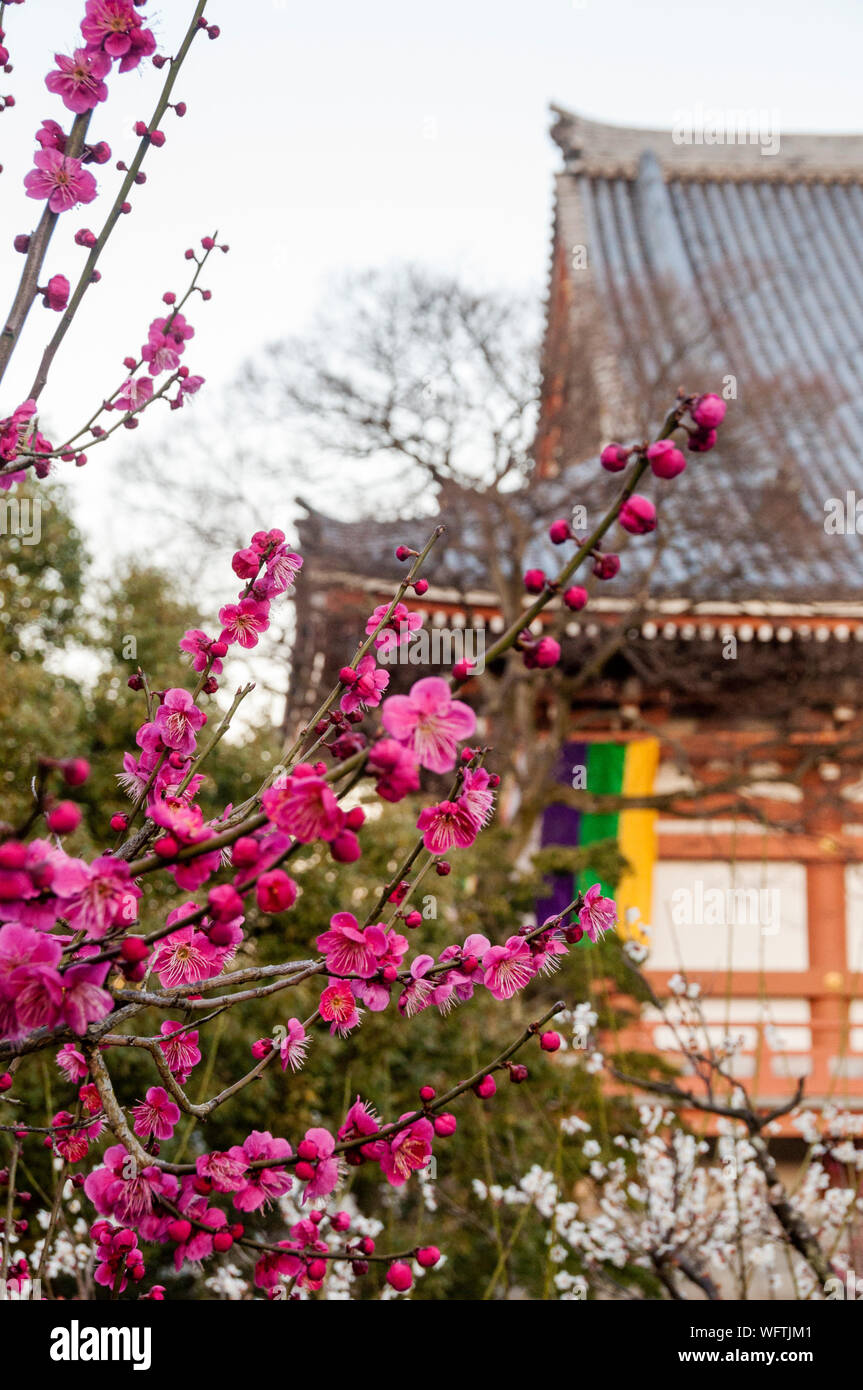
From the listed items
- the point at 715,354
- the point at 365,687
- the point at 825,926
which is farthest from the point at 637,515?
the point at 715,354

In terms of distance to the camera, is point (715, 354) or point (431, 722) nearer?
point (431, 722)

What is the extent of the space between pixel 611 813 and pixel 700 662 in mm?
1288

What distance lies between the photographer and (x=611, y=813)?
26.7 feet

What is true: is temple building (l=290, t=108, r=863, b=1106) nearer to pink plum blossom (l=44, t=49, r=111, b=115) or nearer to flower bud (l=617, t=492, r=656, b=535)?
pink plum blossom (l=44, t=49, r=111, b=115)

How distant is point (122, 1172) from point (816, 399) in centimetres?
905

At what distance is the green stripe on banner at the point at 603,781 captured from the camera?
815 centimetres

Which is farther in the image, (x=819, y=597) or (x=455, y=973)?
(x=819, y=597)

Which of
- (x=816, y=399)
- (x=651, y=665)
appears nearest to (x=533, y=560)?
(x=651, y=665)

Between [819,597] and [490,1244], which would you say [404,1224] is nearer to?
[490,1244]

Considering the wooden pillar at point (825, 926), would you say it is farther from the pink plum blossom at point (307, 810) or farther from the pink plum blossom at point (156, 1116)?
the pink plum blossom at point (307, 810)

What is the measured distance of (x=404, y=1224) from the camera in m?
4.92

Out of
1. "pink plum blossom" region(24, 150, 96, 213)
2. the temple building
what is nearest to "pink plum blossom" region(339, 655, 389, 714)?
"pink plum blossom" region(24, 150, 96, 213)

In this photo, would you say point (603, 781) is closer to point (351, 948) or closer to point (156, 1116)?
point (156, 1116)

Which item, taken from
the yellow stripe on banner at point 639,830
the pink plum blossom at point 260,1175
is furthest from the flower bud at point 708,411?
the yellow stripe on banner at point 639,830
